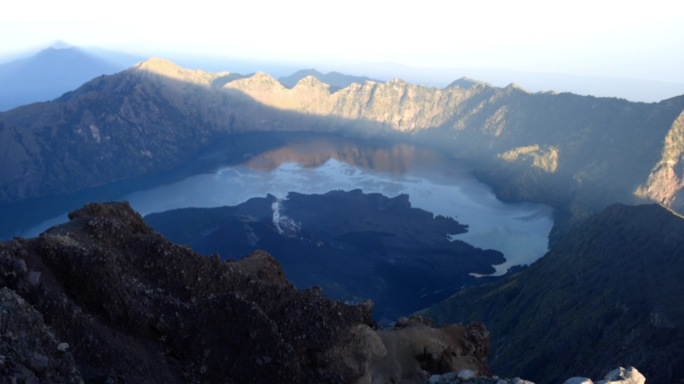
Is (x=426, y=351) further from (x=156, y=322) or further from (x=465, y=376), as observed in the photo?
(x=156, y=322)

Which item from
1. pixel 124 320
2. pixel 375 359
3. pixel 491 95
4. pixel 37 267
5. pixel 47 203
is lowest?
pixel 47 203

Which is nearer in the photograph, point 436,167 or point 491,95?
point 436,167

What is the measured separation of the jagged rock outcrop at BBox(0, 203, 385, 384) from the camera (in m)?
12.5

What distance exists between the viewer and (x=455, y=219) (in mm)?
98625

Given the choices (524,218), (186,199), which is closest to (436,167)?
(524,218)

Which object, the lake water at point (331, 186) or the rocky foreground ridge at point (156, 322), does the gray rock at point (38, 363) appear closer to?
the rocky foreground ridge at point (156, 322)

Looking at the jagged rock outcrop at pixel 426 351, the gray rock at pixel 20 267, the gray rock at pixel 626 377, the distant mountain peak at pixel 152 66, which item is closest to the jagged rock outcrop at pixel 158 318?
the gray rock at pixel 20 267

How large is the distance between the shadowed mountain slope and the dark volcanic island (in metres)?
12.0

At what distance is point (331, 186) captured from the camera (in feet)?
398

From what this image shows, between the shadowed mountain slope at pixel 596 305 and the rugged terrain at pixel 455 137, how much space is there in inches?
1438

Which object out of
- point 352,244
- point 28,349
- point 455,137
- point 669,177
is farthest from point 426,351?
point 455,137

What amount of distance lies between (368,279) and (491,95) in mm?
141193

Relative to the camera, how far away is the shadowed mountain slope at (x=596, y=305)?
33781 mm

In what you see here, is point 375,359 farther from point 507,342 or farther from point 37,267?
point 507,342
